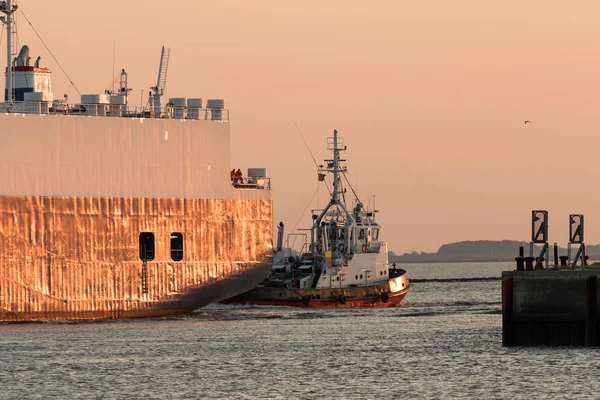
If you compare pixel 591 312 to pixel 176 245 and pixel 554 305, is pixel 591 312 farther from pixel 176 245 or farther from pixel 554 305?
pixel 176 245

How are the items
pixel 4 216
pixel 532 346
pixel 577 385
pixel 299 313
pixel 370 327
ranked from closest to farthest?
1. pixel 577 385
2. pixel 532 346
3. pixel 4 216
4. pixel 370 327
5. pixel 299 313

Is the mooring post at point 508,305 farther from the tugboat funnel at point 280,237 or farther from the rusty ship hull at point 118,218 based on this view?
the tugboat funnel at point 280,237

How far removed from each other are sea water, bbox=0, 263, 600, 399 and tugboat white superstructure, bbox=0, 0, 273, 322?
175 cm

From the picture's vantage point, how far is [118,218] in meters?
63.9

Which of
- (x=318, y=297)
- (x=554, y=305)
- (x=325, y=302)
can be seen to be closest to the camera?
(x=554, y=305)

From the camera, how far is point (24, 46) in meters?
68.1

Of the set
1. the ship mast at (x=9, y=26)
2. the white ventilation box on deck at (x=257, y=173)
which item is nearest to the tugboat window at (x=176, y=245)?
the white ventilation box on deck at (x=257, y=173)

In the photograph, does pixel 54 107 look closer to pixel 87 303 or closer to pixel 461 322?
pixel 87 303

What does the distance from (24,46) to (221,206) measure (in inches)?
498

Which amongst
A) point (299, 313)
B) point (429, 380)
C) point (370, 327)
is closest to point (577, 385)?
point (429, 380)

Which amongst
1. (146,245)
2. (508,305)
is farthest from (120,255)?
(508,305)

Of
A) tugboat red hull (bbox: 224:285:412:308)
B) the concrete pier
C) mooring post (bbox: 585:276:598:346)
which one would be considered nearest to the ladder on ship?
tugboat red hull (bbox: 224:285:412:308)

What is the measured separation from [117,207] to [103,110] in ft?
15.0

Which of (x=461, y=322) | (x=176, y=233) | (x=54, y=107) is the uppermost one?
(x=54, y=107)
